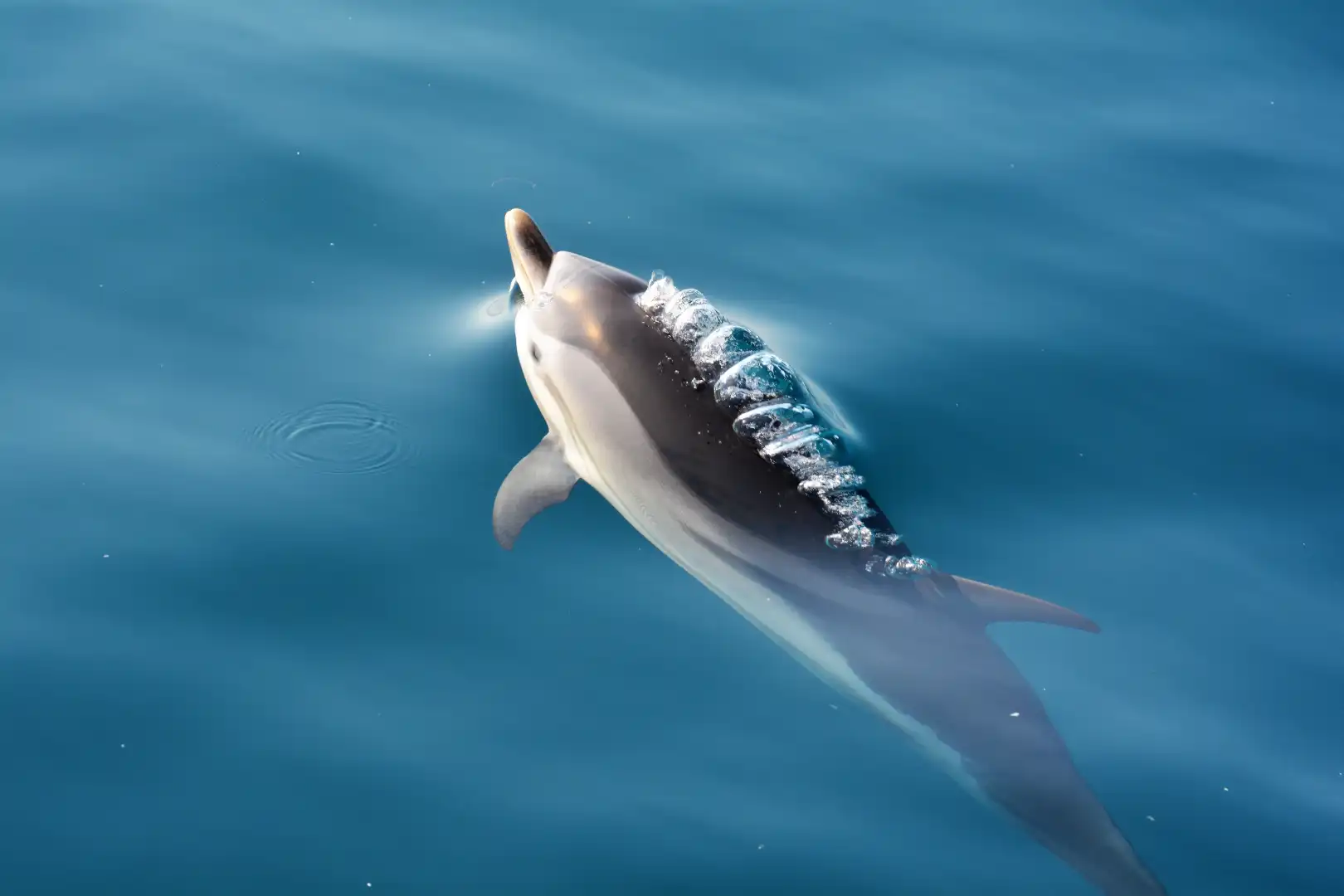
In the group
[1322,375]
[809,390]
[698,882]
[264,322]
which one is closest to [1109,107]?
[1322,375]

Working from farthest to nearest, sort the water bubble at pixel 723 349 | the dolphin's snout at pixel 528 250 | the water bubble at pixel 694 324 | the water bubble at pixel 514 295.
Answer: the water bubble at pixel 514 295 → the dolphin's snout at pixel 528 250 → the water bubble at pixel 694 324 → the water bubble at pixel 723 349

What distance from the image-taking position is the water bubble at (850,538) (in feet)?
20.5

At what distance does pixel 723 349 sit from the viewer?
688cm

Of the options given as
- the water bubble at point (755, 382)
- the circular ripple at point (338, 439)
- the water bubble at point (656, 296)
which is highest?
the water bubble at point (656, 296)

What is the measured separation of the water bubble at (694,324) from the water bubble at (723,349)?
0.04 m

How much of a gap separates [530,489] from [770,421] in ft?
3.89

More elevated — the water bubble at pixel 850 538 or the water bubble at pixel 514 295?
the water bubble at pixel 514 295

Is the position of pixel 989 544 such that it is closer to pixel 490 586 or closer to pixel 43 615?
pixel 490 586

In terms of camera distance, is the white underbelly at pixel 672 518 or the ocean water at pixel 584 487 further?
the white underbelly at pixel 672 518

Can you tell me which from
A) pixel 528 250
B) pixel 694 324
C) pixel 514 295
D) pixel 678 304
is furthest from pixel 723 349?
pixel 514 295

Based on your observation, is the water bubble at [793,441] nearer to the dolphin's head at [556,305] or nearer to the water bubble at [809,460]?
the water bubble at [809,460]

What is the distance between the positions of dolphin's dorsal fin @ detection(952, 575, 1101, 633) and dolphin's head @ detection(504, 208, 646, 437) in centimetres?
218

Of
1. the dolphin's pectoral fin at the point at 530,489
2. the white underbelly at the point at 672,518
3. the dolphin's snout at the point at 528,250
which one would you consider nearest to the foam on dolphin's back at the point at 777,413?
the white underbelly at the point at 672,518

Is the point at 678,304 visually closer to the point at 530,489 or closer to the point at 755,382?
the point at 755,382
